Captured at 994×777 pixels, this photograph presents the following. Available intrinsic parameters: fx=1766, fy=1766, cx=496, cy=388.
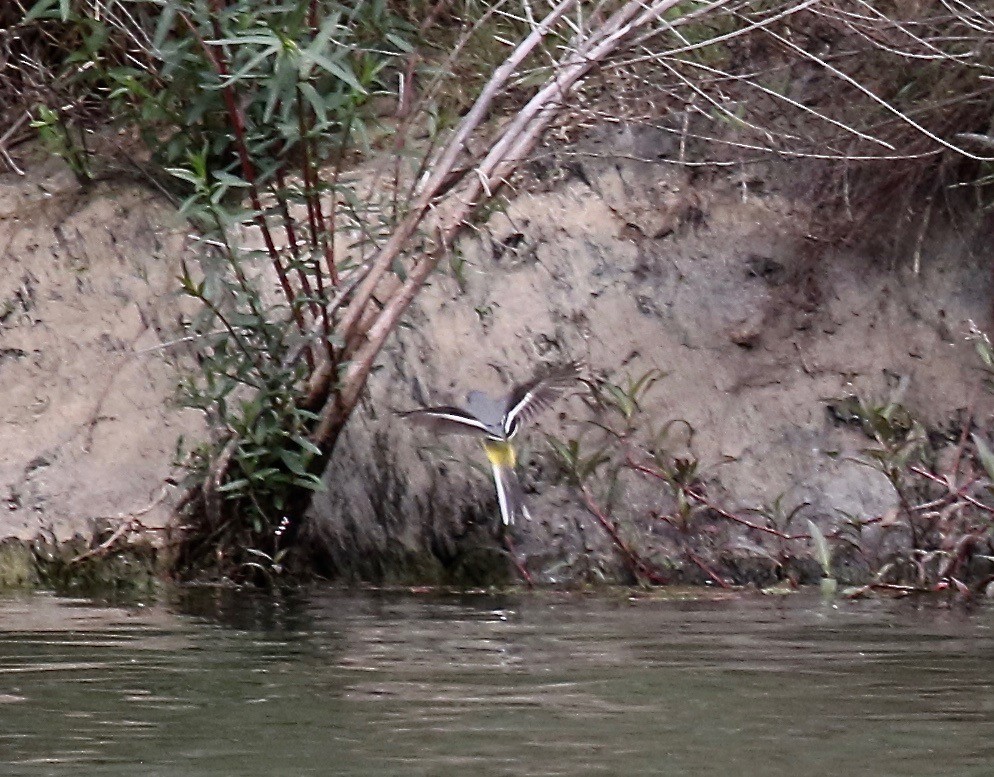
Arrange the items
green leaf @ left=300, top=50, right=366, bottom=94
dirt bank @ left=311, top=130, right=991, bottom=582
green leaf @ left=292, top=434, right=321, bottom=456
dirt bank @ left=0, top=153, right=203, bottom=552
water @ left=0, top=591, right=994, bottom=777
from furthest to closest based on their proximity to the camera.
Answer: dirt bank @ left=0, top=153, right=203, bottom=552, dirt bank @ left=311, top=130, right=991, bottom=582, green leaf @ left=292, top=434, right=321, bottom=456, green leaf @ left=300, top=50, right=366, bottom=94, water @ left=0, top=591, right=994, bottom=777

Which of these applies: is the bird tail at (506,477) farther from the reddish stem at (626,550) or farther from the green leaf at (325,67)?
the green leaf at (325,67)

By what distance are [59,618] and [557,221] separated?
9.17ft

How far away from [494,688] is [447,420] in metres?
2.29

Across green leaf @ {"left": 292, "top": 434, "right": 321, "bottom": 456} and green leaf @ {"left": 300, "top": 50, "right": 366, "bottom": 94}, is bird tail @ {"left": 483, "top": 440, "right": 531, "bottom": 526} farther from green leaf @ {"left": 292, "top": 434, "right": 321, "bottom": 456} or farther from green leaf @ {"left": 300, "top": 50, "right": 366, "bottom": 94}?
green leaf @ {"left": 300, "top": 50, "right": 366, "bottom": 94}

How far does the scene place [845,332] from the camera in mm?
6770

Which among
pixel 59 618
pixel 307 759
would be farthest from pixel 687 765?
pixel 59 618

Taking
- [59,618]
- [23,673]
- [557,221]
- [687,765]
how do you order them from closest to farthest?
[687,765] → [23,673] → [59,618] → [557,221]

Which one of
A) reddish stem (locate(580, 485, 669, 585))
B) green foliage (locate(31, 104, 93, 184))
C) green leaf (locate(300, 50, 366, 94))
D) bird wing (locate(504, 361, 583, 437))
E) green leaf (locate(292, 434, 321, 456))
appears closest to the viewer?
green leaf (locate(300, 50, 366, 94))

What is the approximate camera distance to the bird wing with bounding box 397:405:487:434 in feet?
19.4

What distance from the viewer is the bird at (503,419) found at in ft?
19.5

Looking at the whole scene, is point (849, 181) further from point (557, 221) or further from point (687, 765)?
point (687, 765)

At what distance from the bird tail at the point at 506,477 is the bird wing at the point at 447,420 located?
144mm

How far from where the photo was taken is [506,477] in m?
6.07

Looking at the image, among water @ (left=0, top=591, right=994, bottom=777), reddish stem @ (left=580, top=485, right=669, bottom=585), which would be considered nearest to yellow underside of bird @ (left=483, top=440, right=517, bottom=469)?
reddish stem @ (left=580, top=485, right=669, bottom=585)
